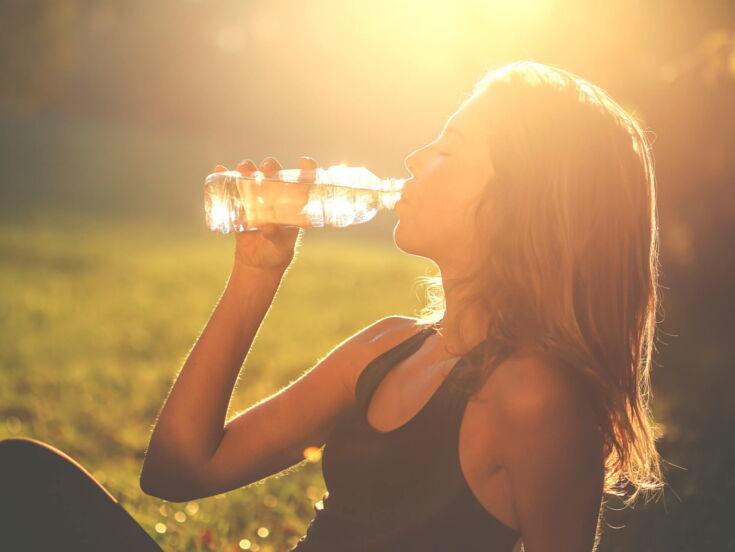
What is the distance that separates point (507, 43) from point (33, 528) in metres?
5.40

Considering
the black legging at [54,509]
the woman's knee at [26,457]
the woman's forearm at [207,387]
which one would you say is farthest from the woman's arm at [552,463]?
the woman's knee at [26,457]

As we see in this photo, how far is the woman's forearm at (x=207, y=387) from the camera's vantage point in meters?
2.88

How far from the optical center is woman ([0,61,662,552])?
7.06 ft

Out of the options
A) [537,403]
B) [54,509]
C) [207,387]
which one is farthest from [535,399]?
[54,509]

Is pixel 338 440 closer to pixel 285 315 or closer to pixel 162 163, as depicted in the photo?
pixel 285 315

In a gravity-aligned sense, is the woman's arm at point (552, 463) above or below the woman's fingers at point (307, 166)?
below

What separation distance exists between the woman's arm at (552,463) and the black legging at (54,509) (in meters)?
1.14

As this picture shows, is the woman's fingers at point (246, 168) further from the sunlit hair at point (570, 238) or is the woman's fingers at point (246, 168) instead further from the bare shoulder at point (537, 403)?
the bare shoulder at point (537, 403)

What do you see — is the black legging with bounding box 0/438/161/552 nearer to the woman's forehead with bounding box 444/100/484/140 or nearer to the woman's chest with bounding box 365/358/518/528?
the woman's chest with bounding box 365/358/518/528

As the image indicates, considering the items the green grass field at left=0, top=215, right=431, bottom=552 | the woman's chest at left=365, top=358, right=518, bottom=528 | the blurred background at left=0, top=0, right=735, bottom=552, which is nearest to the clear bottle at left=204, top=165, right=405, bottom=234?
the blurred background at left=0, top=0, right=735, bottom=552

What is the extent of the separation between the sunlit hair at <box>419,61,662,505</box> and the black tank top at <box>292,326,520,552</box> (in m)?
0.15

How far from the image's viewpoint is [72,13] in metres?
25.2

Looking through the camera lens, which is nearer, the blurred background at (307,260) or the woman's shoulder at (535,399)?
the woman's shoulder at (535,399)

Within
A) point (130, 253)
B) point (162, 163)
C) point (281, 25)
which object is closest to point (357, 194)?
point (130, 253)
